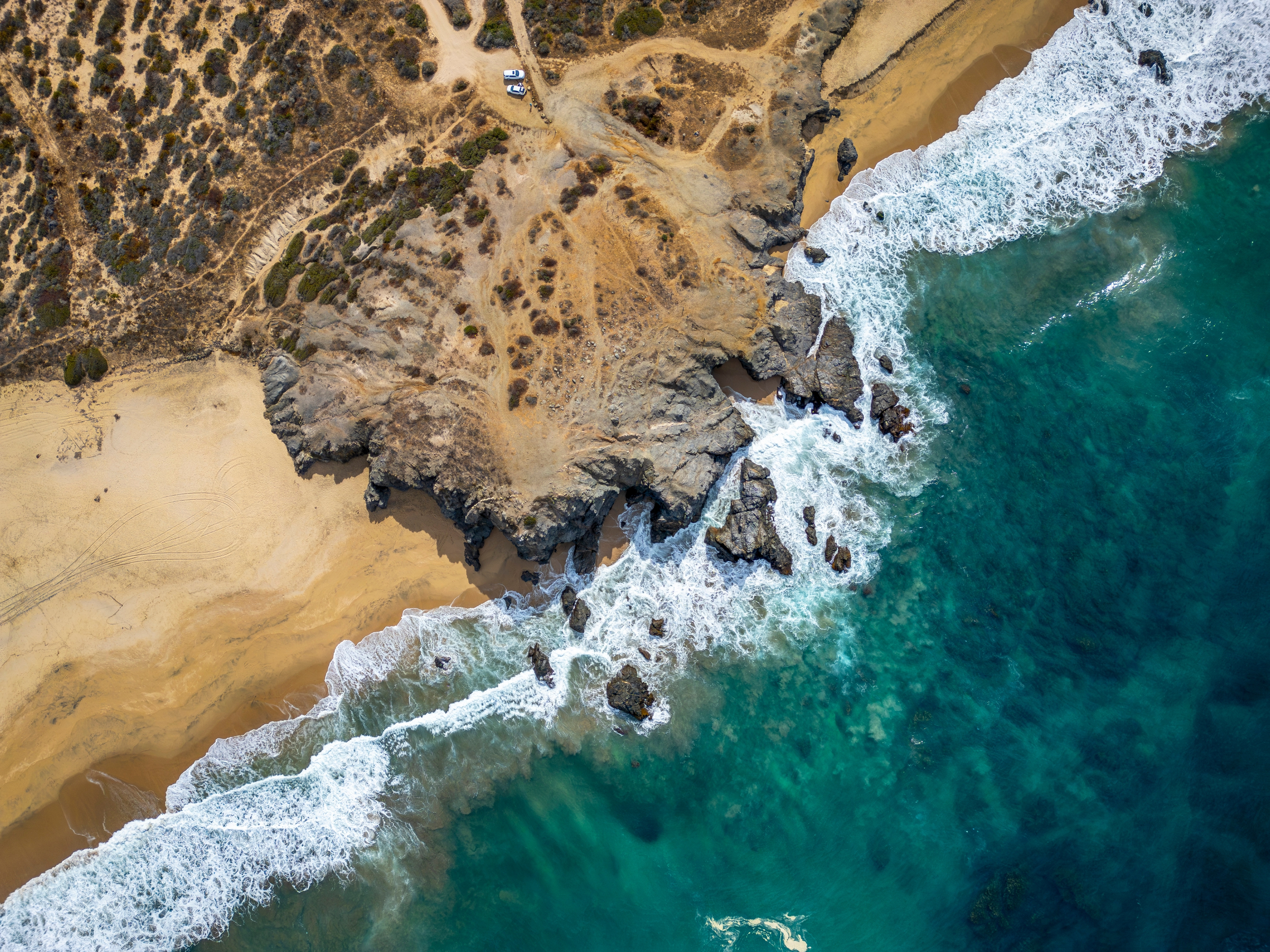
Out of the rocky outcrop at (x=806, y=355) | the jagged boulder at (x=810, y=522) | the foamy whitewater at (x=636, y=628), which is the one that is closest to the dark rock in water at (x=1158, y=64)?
the foamy whitewater at (x=636, y=628)

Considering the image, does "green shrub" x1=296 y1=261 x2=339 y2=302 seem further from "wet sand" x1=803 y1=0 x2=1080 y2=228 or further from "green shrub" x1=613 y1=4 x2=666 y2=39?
"wet sand" x1=803 y1=0 x2=1080 y2=228

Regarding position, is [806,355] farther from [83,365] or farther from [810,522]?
[83,365]

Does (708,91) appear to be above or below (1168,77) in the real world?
above

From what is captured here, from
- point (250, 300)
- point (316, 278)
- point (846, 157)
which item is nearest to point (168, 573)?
point (250, 300)

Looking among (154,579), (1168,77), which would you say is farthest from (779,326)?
(154,579)

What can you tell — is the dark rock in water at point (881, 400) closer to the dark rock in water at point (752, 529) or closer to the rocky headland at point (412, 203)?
the rocky headland at point (412, 203)

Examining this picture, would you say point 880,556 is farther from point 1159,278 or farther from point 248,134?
point 248,134
